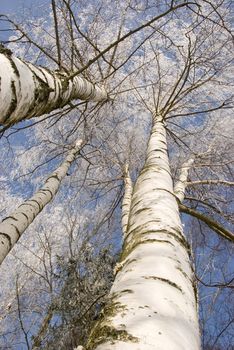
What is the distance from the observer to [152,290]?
124 cm

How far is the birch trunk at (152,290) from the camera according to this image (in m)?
1.00

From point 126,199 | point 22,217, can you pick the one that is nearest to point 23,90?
point 22,217

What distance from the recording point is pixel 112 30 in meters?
6.71

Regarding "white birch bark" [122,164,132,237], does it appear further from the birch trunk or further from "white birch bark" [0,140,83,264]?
the birch trunk

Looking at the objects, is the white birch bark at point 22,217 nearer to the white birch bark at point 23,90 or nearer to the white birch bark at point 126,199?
the white birch bark at point 126,199

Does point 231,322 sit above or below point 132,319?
above

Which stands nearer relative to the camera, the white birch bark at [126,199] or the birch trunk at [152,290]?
the birch trunk at [152,290]

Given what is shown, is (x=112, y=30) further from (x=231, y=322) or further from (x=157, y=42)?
(x=231, y=322)

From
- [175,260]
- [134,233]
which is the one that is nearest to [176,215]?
[134,233]

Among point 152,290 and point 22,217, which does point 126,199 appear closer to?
point 22,217

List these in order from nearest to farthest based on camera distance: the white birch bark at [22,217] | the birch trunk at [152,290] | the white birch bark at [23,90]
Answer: the birch trunk at [152,290] → the white birch bark at [23,90] → the white birch bark at [22,217]

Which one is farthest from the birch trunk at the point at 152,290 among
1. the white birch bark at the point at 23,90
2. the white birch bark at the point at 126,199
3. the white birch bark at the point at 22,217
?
the white birch bark at the point at 126,199

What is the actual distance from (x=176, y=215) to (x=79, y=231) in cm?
733

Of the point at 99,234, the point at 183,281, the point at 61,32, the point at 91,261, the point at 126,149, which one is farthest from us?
the point at 99,234
